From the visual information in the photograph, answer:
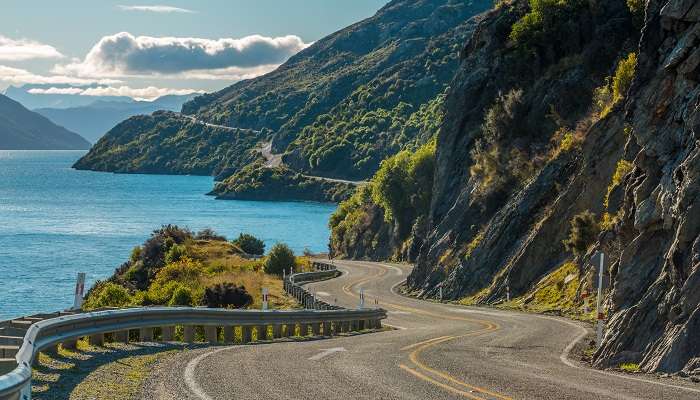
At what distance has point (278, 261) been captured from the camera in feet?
206

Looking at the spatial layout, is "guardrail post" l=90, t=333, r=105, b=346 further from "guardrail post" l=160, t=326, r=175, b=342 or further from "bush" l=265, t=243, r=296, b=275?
"bush" l=265, t=243, r=296, b=275

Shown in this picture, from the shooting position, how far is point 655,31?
21.1 metres

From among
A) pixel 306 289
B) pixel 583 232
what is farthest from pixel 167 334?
pixel 306 289

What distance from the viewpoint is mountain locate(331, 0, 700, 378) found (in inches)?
664

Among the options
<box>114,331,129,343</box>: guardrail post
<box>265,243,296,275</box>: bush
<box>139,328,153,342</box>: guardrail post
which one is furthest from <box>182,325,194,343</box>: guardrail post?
<box>265,243,296,275</box>: bush

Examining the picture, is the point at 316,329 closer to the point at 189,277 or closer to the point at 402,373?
the point at 402,373

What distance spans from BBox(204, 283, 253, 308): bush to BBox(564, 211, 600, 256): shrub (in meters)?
13.9

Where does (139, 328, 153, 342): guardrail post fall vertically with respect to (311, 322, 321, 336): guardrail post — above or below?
above

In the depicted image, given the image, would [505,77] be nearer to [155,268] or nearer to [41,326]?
[155,268]

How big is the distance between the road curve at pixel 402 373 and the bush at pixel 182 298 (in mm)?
15281

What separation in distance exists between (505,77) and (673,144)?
33.6m

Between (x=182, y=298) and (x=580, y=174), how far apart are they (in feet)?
60.3

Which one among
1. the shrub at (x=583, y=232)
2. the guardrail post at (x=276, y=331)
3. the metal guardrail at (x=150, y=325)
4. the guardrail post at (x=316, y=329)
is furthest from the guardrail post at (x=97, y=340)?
the shrub at (x=583, y=232)

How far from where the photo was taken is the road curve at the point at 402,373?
11.2m
